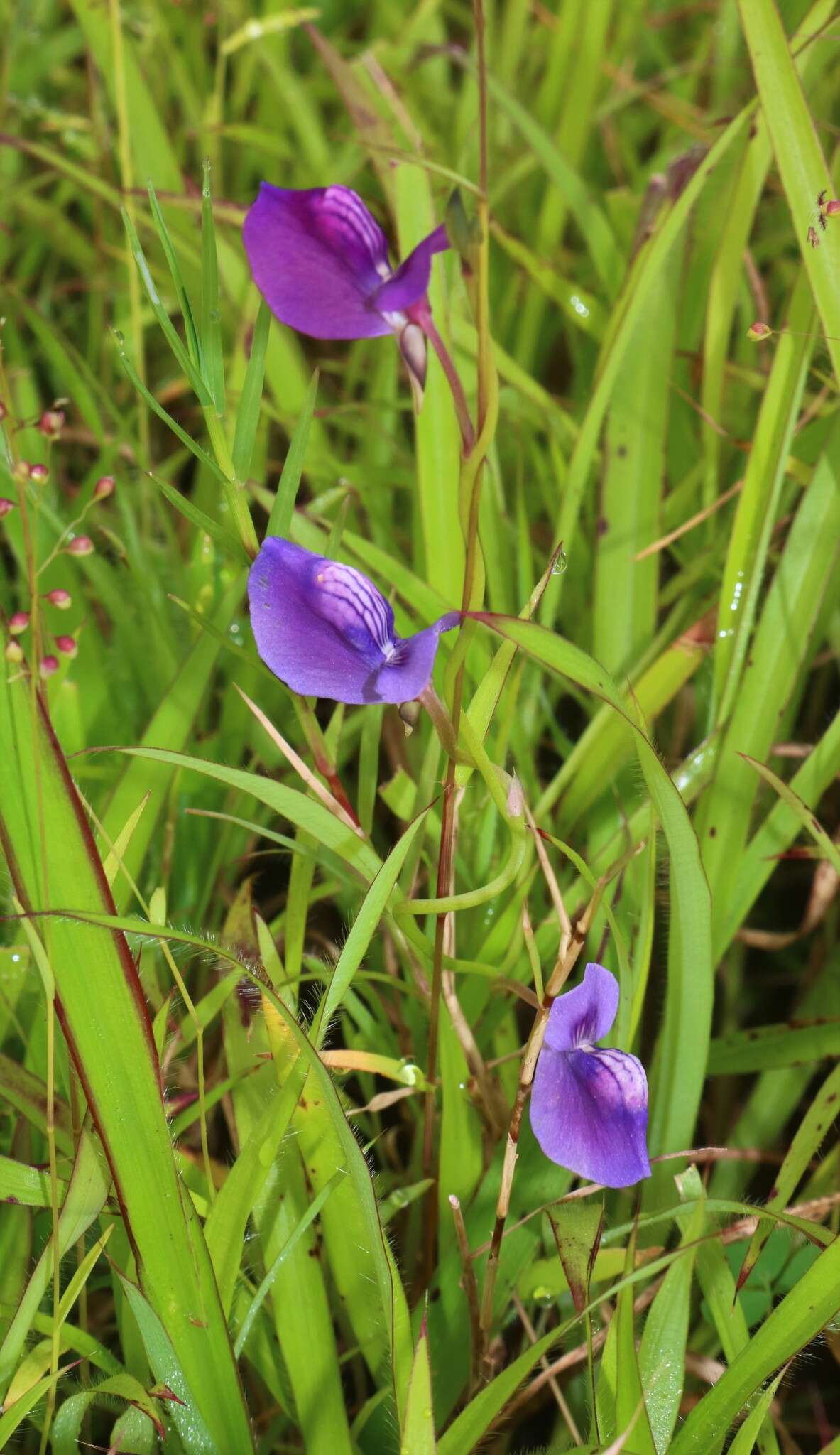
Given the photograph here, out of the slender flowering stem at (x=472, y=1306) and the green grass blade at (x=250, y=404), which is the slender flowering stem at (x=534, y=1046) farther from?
the green grass blade at (x=250, y=404)

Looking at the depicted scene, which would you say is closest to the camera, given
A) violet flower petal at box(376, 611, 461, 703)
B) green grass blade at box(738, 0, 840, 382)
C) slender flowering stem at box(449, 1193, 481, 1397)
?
violet flower petal at box(376, 611, 461, 703)

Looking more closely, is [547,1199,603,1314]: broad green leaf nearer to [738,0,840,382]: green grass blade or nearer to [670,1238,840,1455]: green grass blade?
[670,1238,840,1455]: green grass blade

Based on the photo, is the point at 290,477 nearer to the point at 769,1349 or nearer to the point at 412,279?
the point at 412,279

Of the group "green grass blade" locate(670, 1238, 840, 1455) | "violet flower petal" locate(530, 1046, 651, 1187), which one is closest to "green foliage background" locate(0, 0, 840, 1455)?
"green grass blade" locate(670, 1238, 840, 1455)

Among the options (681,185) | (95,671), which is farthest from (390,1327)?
(681,185)

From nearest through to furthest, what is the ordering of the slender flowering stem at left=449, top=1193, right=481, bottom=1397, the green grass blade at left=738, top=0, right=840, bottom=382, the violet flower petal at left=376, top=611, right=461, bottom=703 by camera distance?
the violet flower petal at left=376, top=611, right=461, bottom=703 < the slender flowering stem at left=449, top=1193, right=481, bottom=1397 < the green grass blade at left=738, top=0, right=840, bottom=382

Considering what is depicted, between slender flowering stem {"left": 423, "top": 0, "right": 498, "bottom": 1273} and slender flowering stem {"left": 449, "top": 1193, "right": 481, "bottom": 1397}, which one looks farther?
slender flowering stem {"left": 449, "top": 1193, "right": 481, "bottom": 1397}
